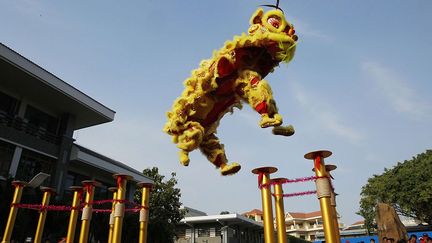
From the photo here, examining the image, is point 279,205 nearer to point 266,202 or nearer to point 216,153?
point 266,202

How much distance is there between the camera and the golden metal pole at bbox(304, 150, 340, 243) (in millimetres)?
3770

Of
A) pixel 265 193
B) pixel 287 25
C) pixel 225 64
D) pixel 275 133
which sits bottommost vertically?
pixel 265 193

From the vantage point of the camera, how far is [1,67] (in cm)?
1208

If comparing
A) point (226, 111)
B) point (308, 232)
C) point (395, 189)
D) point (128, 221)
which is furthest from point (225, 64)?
point (308, 232)

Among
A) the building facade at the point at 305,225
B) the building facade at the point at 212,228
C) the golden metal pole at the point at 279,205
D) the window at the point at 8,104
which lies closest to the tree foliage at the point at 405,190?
the building facade at the point at 212,228

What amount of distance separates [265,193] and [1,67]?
11163mm

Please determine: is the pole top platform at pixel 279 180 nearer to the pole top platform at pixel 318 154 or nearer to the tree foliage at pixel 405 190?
the pole top platform at pixel 318 154

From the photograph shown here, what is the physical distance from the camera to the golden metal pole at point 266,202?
428 centimetres

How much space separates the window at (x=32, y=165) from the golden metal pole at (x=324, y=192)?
11.5 meters

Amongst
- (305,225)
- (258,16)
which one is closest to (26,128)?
(258,16)

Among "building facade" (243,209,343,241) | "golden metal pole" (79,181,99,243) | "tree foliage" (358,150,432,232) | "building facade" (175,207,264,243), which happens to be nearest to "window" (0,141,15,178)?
"golden metal pole" (79,181,99,243)

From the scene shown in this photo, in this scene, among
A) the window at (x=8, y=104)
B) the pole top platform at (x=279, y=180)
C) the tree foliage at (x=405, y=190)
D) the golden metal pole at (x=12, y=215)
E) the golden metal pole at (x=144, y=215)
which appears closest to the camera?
the pole top platform at (x=279, y=180)

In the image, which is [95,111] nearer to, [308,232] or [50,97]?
[50,97]

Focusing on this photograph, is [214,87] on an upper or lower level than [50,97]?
lower
